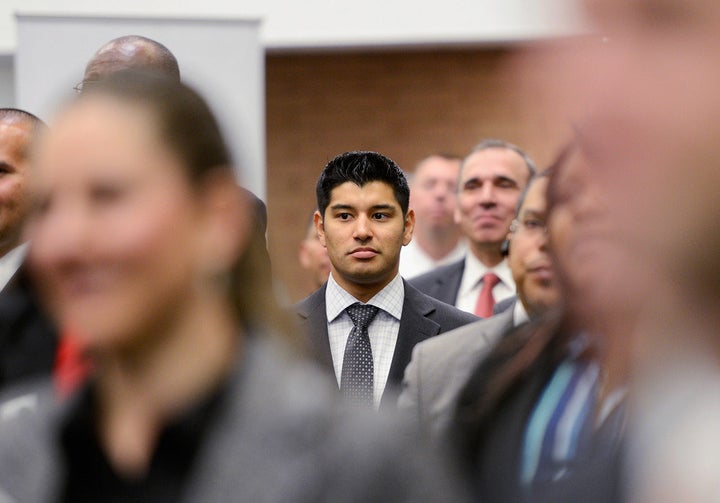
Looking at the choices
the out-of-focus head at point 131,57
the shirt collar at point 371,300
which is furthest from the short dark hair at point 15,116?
the shirt collar at point 371,300

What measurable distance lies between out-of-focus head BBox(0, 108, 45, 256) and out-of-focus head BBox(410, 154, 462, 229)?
10.7 ft

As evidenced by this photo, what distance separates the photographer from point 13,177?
396cm

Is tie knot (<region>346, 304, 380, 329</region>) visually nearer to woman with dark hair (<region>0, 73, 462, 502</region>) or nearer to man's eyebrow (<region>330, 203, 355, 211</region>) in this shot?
man's eyebrow (<region>330, 203, 355, 211</region>)

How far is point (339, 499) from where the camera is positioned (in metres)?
1.28

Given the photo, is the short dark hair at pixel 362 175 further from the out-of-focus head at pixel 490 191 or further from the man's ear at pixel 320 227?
the out-of-focus head at pixel 490 191

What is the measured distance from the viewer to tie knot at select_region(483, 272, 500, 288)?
5.34 m

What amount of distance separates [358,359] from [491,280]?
1456 mm

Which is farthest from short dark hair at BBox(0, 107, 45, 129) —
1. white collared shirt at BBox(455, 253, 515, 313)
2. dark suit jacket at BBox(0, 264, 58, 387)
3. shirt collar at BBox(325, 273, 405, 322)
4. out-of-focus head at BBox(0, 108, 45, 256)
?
white collared shirt at BBox(455, 253, 515, 313)

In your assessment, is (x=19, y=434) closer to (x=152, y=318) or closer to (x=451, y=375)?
(x=152, y=318)

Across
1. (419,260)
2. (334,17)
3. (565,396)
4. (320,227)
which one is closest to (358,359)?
(320,227)

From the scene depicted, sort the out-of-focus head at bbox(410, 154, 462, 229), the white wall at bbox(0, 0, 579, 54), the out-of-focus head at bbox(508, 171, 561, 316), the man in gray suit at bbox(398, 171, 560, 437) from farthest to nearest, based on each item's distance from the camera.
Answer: the white wall at bbox(0, 0, 579, 54) < the out-of-focus head at bbox(410, 154, 462, 229) < the out-of-focus head at bbox(508, 171, 561, 316) < the man in gray suit at bbox(398, 171, 560, 437)

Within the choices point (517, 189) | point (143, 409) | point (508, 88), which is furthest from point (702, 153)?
point (517, 189)

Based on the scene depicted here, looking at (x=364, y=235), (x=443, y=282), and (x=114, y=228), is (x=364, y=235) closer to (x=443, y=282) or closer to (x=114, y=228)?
(x=443, y=282)

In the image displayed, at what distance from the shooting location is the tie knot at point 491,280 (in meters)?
5.34
